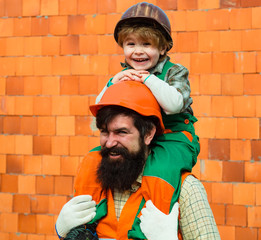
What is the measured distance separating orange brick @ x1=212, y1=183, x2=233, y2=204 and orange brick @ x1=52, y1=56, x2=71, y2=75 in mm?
2030

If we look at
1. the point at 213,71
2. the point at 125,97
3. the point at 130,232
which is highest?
the point at 213,71

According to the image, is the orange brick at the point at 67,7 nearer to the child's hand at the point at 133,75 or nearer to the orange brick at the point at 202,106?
the orange brick at the point at 202,106

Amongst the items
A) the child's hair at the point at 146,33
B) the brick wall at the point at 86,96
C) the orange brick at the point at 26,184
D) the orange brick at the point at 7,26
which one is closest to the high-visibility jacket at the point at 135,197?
the child's hair at the point at 146,33

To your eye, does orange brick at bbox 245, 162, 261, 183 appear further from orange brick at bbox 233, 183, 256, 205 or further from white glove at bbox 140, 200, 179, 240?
white glove at bbox 140, 200, 179, 240

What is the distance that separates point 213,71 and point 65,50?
5.42 feet

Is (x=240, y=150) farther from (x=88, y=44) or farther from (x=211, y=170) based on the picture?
(x=88, y=44)

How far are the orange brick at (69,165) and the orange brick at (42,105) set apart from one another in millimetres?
569

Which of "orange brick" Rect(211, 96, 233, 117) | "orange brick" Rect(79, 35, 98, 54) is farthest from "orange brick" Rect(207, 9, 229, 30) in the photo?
"orange brick" Rect(79, 35, 98, 54)

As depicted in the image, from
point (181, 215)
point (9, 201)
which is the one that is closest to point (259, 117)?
point (181, 215)

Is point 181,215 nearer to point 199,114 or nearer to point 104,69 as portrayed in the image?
point 199,114

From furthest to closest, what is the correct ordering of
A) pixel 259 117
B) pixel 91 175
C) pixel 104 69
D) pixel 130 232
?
pixel 104 69 → pixel 259 117 → pixel 91 175 → pixel 130 232

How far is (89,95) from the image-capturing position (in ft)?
15.5

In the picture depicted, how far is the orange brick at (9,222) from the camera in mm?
4938

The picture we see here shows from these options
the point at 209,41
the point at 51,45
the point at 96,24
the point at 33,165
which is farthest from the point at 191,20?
the point at 33,165
